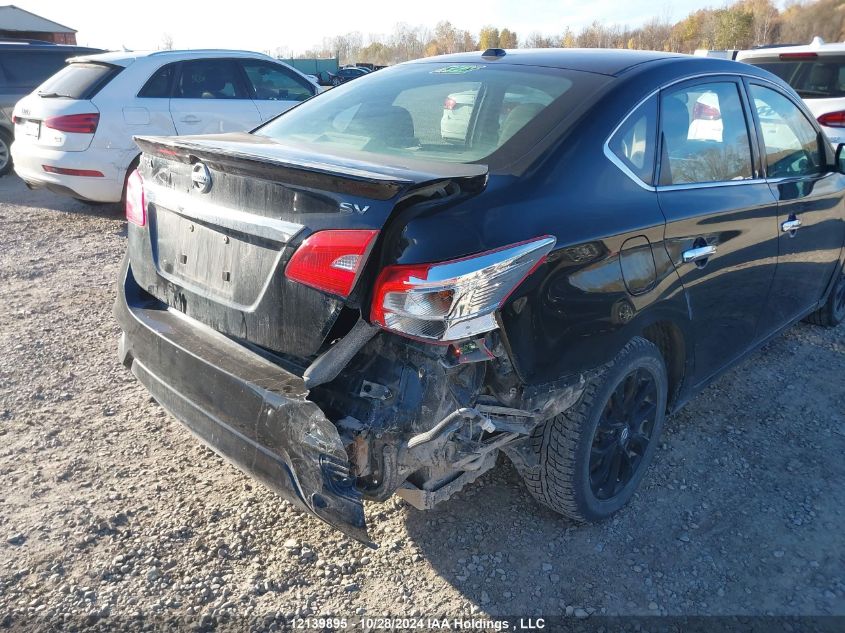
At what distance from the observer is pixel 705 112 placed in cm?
305

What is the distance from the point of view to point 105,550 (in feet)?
8.32

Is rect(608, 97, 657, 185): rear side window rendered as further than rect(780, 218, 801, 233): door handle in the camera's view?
No

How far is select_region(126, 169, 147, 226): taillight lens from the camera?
8.82 ft

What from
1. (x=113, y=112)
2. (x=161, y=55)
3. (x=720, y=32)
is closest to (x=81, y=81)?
(x=113, y=112)

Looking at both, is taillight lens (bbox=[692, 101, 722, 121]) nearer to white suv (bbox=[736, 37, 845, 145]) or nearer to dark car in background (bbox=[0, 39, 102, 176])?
white suv (bbox=[736, 37, 845, 145])

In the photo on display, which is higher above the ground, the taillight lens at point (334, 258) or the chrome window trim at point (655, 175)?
the chrome window trim at point (655, 175)

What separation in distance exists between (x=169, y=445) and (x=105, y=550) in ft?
2.34

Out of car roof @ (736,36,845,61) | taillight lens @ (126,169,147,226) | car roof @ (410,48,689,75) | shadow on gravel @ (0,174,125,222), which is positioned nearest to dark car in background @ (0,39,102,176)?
shadow on gravel @ (0,174,125,222)

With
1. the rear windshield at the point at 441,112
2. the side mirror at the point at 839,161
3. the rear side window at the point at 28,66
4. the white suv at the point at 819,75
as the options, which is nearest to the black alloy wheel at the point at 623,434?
the rear windshield at the point at 441,112

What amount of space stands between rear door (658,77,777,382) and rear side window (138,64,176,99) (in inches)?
232

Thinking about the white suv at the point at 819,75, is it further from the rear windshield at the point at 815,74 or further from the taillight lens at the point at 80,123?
the taillight lens at the point at 80,123

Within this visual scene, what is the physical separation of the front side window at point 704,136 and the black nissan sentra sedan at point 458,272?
0.02 metres

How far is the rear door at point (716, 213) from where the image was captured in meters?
2.75

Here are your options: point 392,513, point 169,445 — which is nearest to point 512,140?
point 392,513
